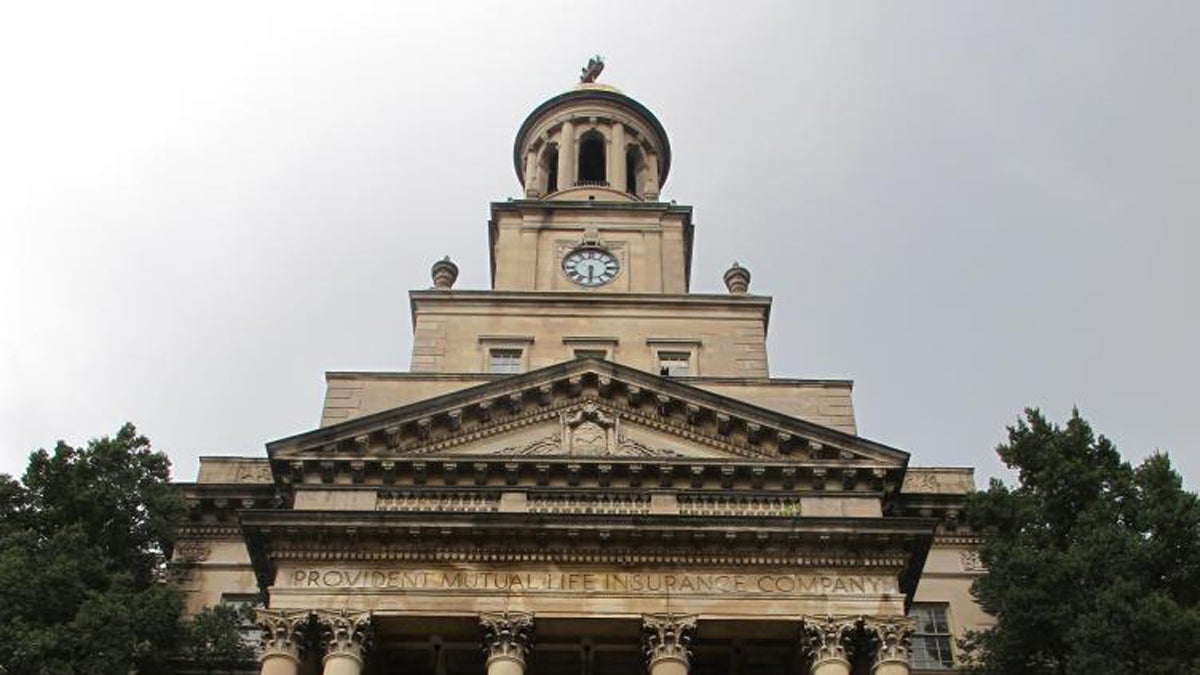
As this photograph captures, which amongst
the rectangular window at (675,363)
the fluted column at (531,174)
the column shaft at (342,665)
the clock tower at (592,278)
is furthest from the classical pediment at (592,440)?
the fluted column at (531,174)

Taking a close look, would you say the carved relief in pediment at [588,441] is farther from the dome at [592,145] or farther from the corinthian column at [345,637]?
the dome at [592,145]

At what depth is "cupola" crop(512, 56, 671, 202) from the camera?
1980 inches

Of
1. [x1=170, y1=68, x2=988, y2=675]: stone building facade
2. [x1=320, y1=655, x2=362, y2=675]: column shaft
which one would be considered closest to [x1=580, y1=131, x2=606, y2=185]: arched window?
[x1=170, y1=68, x2=988, y2=675]: stone building facade

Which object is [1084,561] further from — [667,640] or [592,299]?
[592,299]

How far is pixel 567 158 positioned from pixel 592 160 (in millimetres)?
2498

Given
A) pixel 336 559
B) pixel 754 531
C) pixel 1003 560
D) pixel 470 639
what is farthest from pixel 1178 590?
pixel 336 559

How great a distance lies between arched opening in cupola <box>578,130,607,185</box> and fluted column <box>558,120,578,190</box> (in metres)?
0.80

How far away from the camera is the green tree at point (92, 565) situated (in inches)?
1013

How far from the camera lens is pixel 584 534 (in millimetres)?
27562

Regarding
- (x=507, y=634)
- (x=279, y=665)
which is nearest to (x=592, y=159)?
(x=507, y=634)

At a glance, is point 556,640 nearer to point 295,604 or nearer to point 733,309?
point 295,604

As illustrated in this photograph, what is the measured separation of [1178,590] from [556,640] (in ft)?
40.3

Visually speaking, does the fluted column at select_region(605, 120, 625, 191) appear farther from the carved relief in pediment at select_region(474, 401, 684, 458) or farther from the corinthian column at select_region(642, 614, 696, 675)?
the corinthian column at select_region(642, 614, 696, 675)

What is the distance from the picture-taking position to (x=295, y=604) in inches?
1061
